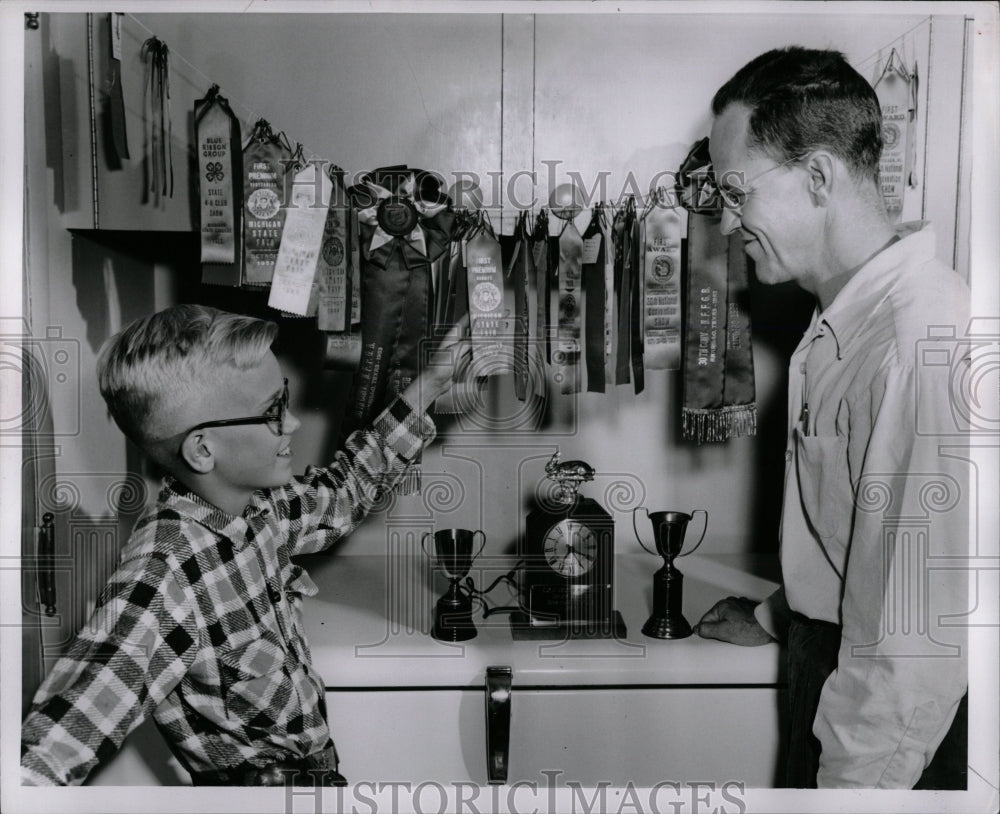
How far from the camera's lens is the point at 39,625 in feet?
4.34

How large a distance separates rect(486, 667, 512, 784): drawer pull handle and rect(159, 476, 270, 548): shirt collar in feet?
1.44

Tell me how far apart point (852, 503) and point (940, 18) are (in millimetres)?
738

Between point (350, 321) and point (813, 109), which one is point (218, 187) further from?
point (813, 109)

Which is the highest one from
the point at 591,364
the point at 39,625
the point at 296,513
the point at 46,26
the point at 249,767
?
the point at 46,26

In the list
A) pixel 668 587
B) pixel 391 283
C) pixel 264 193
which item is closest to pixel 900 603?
pixel 668 587

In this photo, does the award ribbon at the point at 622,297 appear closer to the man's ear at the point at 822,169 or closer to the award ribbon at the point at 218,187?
the man's ear at the point at 822,169

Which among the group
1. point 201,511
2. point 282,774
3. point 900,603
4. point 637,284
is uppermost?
point 637,284

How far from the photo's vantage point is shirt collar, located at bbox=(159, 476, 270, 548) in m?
1.16

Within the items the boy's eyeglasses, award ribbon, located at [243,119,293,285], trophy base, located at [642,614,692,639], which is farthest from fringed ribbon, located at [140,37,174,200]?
trophy base, located at [642,614,692,639]

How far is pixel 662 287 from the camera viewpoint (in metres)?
1.52

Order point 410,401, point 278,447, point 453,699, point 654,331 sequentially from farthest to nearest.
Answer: point 654,331 → point 410,401 → point 453,699 → point 278,447

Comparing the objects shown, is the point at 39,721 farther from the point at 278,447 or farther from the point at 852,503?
the point at 852,503

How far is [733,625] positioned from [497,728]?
41 cm

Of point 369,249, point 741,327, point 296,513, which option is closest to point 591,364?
point 741,327
